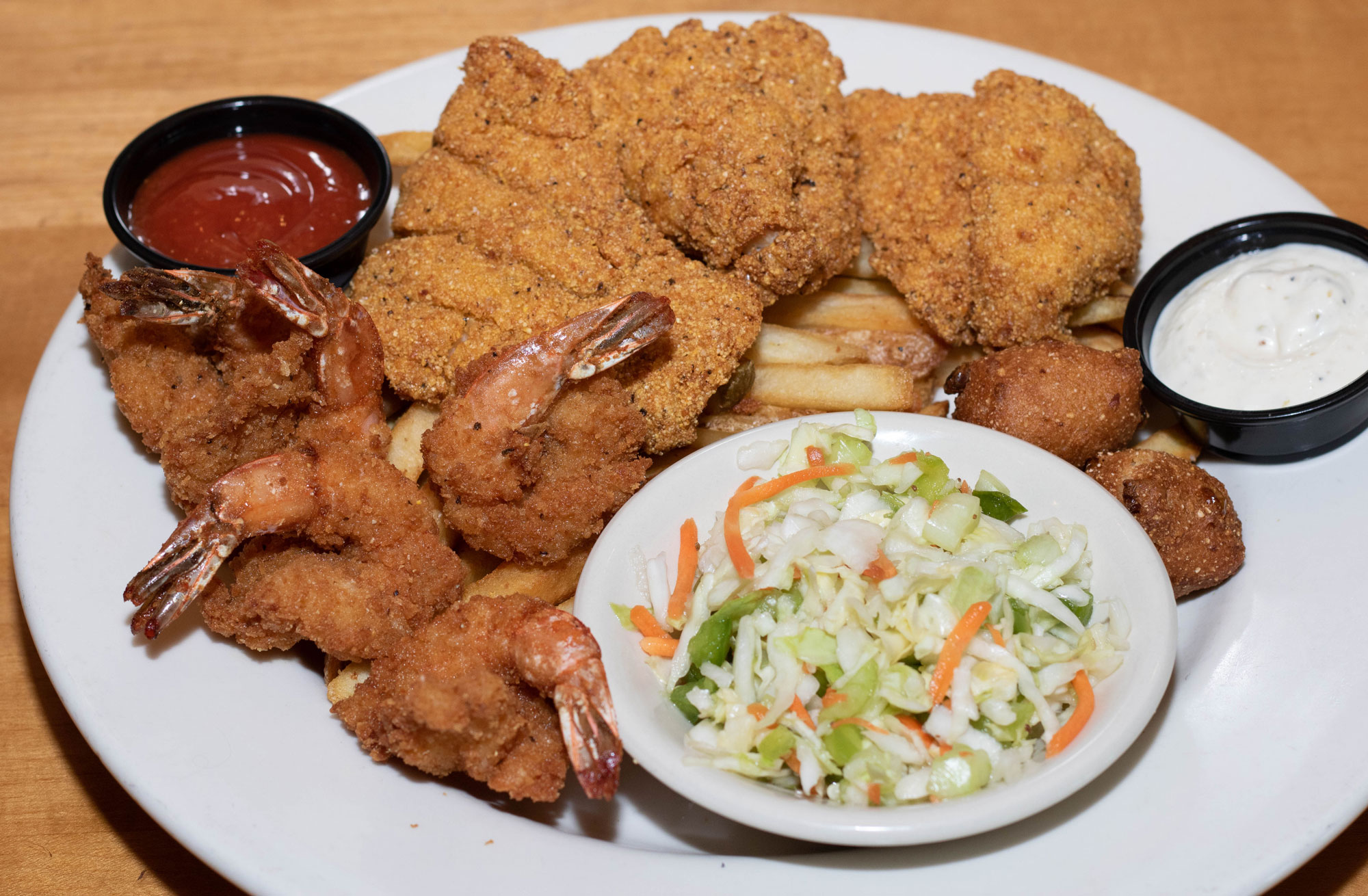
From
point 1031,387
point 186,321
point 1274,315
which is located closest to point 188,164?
point 186,321

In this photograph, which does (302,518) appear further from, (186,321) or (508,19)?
(508,19)

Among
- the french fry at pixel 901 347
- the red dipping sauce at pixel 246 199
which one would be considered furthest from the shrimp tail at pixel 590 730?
the red dipping sauce at pixel 246 199

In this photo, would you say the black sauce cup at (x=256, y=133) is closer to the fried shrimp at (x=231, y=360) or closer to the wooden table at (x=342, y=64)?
the fried shrimp at (x=231, y=360)

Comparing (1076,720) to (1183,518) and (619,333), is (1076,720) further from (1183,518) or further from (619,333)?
(619,333)

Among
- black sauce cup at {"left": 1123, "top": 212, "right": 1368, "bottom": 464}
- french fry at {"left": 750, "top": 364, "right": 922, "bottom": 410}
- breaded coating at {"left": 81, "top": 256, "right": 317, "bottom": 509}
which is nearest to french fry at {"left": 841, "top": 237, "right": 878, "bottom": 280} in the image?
french fry at {"left": 750, "top": 364, "right": 922, "bottom": 410}

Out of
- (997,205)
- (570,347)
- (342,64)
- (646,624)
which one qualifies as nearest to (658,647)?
(646,624)

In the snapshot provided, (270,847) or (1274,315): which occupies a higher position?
(1274,315)

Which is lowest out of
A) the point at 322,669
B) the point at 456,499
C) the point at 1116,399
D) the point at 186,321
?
the point at 322,669
